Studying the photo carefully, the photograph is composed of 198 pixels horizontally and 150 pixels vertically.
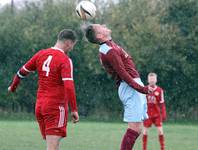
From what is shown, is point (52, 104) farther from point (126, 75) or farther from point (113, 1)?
point (113, 1)

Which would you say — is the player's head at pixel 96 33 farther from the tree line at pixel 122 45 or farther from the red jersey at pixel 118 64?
the tree line at pixel 122 45

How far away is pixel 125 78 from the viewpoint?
827 centimetres

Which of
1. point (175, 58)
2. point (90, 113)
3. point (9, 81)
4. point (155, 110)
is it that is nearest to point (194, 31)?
point (175, 58)

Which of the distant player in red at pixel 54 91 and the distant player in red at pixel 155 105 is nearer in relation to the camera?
the distant player in red at pixel 54 91

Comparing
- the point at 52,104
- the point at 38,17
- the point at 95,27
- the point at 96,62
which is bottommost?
the point at 52,104

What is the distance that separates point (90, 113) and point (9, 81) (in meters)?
4.27

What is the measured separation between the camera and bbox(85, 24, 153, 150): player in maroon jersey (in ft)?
27.3

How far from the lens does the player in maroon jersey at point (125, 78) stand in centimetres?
834

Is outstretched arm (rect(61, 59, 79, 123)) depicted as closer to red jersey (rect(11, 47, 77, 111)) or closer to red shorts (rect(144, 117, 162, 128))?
red jersey (rect(11, 47, 77, 111))

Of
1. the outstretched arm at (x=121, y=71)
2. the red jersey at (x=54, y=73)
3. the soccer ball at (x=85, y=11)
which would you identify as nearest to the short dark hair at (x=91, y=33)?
the outstretched arm at (x=121, y=71)

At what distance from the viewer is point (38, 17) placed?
33.8 meters

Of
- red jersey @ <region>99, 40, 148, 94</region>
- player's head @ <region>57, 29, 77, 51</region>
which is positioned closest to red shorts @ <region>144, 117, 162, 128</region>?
red jersey @ <region>99, 40, 148, 94</region>

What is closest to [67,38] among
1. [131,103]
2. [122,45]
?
[131,103]

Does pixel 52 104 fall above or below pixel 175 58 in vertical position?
below
